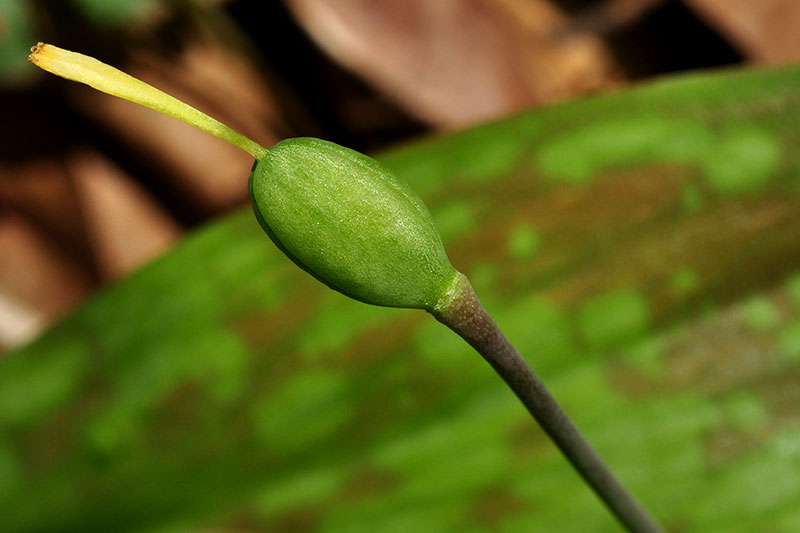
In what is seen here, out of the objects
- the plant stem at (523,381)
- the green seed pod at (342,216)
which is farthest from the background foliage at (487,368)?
the green seed pod at (342,216)

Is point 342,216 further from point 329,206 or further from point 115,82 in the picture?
point 115,82

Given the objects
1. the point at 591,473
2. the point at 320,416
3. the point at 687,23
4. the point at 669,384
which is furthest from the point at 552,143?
the point at 687,23

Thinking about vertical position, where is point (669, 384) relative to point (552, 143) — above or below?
below

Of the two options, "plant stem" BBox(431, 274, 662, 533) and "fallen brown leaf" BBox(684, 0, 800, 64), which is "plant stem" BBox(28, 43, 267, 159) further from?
"fallen brown leaf" BBox(684, 0, 800, 64)

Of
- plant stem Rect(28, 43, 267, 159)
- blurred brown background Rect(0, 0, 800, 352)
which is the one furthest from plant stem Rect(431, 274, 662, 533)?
blurred brown background Rect(0, 0, 800, 352)

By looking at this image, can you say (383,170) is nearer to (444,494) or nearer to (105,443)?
(444,494)

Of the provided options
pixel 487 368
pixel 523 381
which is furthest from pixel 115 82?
pixel 487 368
